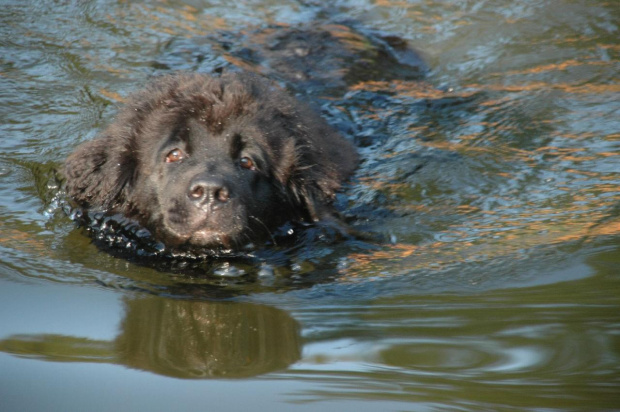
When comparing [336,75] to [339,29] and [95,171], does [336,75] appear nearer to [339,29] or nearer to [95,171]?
[339,29]

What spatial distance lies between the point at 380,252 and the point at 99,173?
179cm

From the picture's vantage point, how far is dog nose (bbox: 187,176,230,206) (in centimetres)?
405

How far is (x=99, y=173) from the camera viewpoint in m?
4.75

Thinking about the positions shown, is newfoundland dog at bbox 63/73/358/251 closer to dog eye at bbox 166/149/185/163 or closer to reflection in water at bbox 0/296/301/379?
dog eye at bbox 166/149/185/163

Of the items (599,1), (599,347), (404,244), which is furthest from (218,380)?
(599,1)

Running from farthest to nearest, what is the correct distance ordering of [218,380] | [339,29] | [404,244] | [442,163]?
[339,29], [442,163], [404,244], [218,380]

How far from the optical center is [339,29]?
7402 millimetres

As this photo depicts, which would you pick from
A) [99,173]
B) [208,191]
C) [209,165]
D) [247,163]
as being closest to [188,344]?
[208,191]

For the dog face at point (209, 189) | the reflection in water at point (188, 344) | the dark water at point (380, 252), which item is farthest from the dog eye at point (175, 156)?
the reflection in water at point (188, 344)

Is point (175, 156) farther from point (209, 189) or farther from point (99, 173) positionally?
point (99, 173)

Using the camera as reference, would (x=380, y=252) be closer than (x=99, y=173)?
Yes

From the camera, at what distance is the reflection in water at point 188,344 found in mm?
2619

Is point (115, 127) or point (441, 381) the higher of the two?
point (115, 127)

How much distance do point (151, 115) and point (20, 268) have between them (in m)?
1.29
